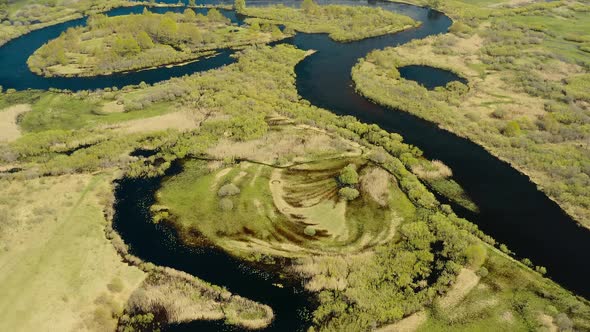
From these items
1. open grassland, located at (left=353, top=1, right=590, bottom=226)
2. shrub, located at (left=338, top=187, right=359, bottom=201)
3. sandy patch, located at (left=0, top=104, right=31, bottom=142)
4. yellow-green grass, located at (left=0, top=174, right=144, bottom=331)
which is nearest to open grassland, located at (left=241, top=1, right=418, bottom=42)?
open grassland, located at (left=353, top=1, right=590, bottom=226)

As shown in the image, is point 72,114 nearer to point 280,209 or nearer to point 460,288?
point 280,209

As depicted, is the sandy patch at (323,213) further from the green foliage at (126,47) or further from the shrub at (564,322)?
the green foliage at (126,47)

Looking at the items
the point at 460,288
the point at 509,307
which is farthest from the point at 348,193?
the point at 509,307

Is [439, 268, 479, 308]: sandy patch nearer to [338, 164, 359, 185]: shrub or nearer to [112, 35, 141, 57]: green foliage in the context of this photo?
[338, 164, 359, 185]: shrub

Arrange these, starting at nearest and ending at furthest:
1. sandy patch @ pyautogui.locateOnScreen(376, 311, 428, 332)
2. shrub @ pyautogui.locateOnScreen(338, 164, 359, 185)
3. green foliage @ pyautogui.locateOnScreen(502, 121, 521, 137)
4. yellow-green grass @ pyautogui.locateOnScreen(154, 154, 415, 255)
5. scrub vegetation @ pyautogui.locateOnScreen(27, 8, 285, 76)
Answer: sandy patch @ pyautogui.locateOnScreen(376, 311, 428, 332) < yellow-green grass @ pyautogui.locateOnScreen(154, 154, 415, 255) < shrub @ pyautogui.locateOnScreen(338, 164, 359, 185) < green foliage @ pyautogui.locateOnScreen(502, 121, 521, 137) < scrub vegetation @ pyautogui.locateOnScreen(27, 8, 285, 76)

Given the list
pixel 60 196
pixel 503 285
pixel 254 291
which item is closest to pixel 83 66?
pixel 60 196
